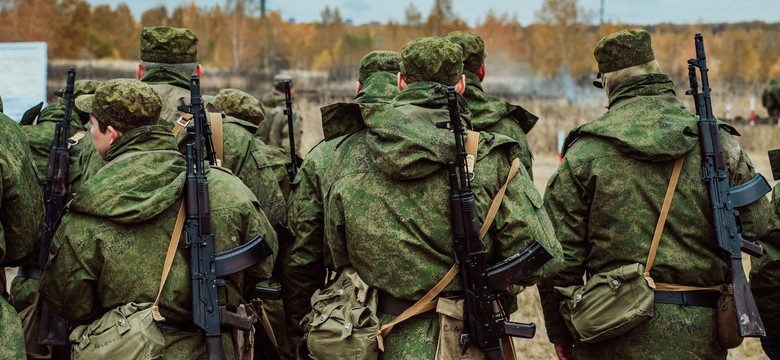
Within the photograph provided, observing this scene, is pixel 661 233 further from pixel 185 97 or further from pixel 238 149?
pixel 185 97

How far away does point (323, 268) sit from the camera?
509 centimetres

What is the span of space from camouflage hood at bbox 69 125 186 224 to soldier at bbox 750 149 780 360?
354cm

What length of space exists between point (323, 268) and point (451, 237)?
1.02 meters

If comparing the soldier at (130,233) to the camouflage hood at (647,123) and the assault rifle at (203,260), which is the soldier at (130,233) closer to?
the assault rifle at (203,260)

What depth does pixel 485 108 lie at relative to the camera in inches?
251

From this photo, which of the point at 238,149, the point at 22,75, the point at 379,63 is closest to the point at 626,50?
the point at 379,63

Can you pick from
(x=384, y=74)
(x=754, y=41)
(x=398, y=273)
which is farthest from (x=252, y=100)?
(x=754, y=41)

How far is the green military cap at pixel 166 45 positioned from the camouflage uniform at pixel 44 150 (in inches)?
25.6

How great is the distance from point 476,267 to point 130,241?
59.4 inches

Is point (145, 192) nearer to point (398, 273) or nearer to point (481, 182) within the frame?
point (398, 273)

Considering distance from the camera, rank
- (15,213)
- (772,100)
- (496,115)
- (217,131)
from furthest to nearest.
Result: (772,100) → (496,115) → (217,131) → (15,213)

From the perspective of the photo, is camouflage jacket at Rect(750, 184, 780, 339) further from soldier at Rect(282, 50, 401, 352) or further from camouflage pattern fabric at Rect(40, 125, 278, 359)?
camouflage pattern fabric at Rect(40, 125, 278, 359)

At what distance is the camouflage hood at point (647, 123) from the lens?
4.97 m

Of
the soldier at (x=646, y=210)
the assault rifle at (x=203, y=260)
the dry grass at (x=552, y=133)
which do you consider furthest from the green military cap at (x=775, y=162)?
the dry grass at (x=552, y=133)
